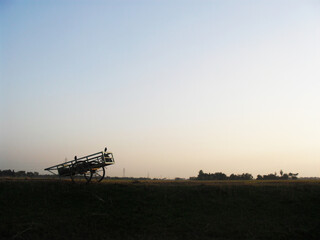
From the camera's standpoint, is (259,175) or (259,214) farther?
(259,175)

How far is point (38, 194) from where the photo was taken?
91.2ft

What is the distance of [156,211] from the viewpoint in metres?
25.1

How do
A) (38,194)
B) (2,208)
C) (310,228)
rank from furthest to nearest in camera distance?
(38,194)
(2,208)
(310,228)

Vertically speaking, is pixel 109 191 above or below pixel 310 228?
above

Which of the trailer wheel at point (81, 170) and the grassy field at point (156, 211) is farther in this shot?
the trailer wheel at point (81, 170)

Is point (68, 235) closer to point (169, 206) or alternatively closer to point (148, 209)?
point (148, 209)

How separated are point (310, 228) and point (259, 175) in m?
56.4

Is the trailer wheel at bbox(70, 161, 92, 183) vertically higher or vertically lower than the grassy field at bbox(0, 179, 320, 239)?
higher

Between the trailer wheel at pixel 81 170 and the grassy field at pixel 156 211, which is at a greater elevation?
the trailer wheel at pixel 81 170

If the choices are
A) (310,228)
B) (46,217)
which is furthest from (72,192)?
(310,228)

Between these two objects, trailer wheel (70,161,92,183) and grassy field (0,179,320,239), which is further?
trailer wheel (70,161,92,183)

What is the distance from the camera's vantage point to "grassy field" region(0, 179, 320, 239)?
860 inches

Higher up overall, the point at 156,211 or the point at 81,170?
the point at 81,170

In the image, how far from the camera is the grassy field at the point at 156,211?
2184 cm
